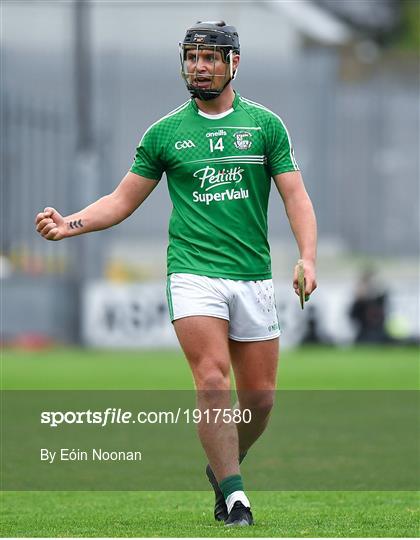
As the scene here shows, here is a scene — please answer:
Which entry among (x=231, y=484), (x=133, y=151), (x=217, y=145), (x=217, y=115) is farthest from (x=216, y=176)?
(x=133, y=151)

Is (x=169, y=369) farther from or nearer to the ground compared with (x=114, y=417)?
nearer to the ground

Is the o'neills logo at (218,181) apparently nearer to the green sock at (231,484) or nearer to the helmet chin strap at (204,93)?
the helmet chin strap at (204,93)

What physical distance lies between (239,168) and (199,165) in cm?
21

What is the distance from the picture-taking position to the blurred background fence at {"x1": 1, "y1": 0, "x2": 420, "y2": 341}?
29250 mm

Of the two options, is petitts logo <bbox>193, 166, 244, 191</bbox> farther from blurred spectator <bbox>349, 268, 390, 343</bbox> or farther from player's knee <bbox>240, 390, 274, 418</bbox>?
blurred spectator <bbox>349, 268, 390, 343</bbox>

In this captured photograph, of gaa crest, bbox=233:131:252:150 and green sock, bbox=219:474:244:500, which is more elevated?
gaa crest, bbox=233:131:252:150

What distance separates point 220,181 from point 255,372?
103 centimetres

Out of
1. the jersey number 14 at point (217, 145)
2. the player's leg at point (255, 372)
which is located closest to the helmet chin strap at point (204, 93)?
the jersey number 14 at point (217, 145)

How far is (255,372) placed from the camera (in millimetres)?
7887

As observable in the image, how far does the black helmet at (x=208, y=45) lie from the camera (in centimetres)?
780

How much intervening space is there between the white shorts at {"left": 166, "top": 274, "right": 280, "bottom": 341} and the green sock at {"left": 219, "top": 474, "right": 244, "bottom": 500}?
748mm

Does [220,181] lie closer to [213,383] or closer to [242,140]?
[242,140]

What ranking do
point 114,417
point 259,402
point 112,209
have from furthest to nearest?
1. point 114,417
2. point 112,209
3. point 259,402

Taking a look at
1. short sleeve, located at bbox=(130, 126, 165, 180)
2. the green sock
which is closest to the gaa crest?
short sleeve, located at bbox=(130, 126, 165, 180)
